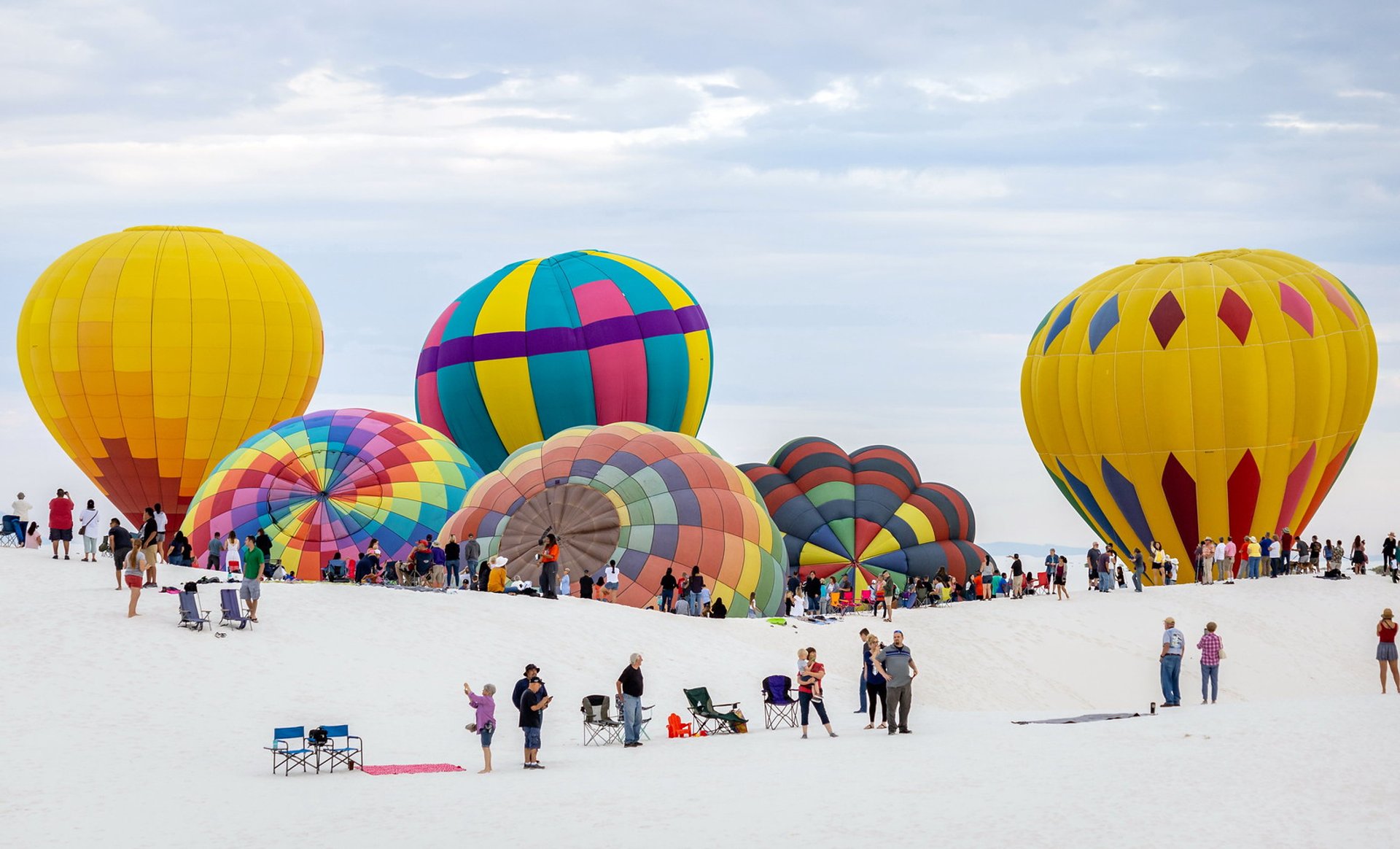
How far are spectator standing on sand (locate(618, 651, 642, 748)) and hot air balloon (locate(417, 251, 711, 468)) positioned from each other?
2012 cm

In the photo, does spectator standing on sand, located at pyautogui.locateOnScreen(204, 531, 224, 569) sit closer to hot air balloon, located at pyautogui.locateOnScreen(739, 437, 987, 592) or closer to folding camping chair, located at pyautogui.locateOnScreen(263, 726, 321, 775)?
folding camping chair, located at pyautogui.locateOnScreen(263, 726, 321, 775)

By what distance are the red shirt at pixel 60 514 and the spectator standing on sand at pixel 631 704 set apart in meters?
9.35

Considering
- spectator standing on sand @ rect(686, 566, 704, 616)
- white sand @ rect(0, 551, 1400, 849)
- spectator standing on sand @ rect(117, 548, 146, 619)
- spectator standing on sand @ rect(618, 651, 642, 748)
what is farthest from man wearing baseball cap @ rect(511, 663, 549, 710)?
spectator standing on sand @ rect(686, 566, 704, 616)

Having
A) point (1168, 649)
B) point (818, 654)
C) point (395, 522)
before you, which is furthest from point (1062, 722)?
point (395, 522)

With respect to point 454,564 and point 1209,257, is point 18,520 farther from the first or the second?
point 1209,257

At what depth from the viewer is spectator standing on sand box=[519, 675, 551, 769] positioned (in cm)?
1459

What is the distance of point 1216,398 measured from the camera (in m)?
32.7

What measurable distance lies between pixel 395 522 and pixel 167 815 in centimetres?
1651

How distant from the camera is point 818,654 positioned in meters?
22.2

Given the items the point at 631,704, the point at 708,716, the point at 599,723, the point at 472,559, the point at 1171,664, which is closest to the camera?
the point at 631,704

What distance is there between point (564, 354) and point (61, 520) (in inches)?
587

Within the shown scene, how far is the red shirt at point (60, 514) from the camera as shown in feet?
72.6

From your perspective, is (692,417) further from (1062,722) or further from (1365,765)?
(1365,765)

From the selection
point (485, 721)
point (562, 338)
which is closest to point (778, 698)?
point (485, 721)
